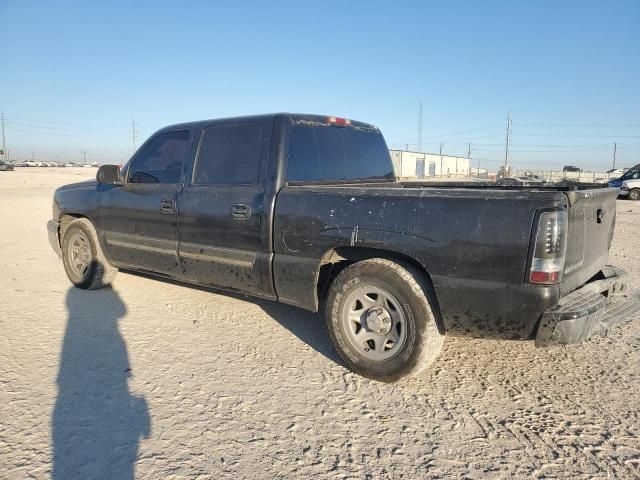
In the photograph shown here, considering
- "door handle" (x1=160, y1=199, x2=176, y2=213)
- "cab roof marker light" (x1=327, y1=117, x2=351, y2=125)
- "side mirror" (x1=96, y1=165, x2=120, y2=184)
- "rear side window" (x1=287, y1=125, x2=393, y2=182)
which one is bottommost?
"door handle" (x1=160, y1=199, x2=176, y2=213)

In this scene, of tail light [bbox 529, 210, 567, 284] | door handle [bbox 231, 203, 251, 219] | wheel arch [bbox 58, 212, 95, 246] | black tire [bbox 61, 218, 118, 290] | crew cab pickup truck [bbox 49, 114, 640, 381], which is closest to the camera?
tail light [bbox 529, 210, 567, 284]

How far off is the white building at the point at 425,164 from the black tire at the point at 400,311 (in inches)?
1320

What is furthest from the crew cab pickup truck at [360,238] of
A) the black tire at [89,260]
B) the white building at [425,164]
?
the white building at [425,164]

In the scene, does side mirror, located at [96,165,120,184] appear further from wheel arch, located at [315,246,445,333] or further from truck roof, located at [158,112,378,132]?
wheel arch, located at [315,246,445,333]

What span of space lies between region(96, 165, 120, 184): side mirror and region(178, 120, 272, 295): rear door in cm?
116

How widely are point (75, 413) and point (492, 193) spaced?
2.82 metres

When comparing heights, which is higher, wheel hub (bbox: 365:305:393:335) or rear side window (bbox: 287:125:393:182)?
rear side window (bbox: 287:125:393:182)

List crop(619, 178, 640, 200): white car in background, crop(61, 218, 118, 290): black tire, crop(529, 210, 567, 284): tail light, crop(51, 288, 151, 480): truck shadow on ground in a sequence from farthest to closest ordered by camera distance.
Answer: crop(619, 178, 640, 200): white car in background
crop(61, 218, 118, 290): black tire
crop(529, 210, 567, 284): tail light
crop(51, 288, 151, 480): truck shadow on ground

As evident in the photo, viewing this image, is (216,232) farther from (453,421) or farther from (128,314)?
(453,421)

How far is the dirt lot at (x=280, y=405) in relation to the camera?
7.55 feet

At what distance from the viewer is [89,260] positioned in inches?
207

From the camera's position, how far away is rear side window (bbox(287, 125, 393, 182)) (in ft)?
12.4

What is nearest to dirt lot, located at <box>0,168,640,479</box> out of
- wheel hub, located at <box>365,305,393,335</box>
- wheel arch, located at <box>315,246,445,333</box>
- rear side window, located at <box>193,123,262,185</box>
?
wheel hub, located at <box>365,305,393,335</box>

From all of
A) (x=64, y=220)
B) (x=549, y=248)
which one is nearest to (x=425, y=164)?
(x=64, y=220)
